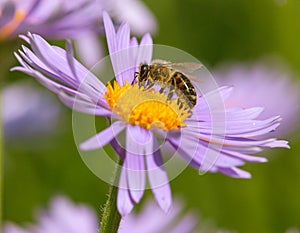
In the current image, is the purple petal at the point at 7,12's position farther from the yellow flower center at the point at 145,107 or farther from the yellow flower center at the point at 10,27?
the yellow flower center at the point at 145,107

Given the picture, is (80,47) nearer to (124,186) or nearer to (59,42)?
(59,42)

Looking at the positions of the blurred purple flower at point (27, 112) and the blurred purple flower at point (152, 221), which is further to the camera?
the blurred purple flower at point (27, 112)

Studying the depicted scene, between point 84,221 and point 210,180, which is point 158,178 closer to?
point 84,221

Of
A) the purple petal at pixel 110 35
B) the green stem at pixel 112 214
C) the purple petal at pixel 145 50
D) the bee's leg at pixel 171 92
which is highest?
the purple petal at pixel 110 35

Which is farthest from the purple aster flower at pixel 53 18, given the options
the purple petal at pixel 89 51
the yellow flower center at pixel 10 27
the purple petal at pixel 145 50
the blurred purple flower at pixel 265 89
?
the blurred purple flower at pixel 265 89

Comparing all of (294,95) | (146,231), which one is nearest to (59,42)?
(294,95)

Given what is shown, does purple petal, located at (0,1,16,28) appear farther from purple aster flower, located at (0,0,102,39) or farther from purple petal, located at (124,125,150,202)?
purple petal, located at (124,125,150,202)
